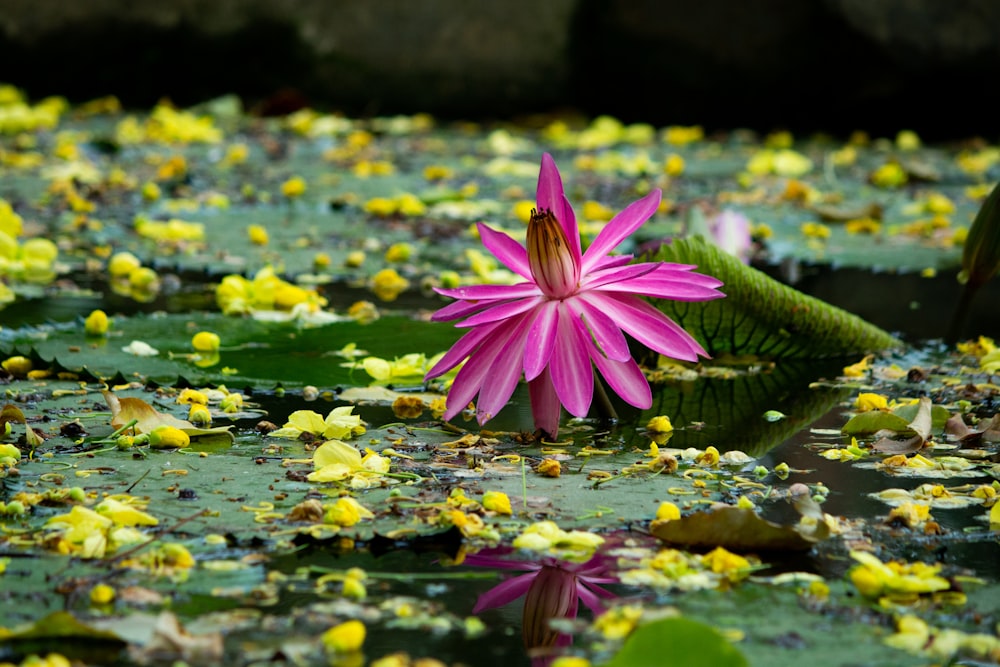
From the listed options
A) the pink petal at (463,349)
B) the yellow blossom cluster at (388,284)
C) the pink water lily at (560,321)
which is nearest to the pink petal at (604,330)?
the pink water lily at (560,321)

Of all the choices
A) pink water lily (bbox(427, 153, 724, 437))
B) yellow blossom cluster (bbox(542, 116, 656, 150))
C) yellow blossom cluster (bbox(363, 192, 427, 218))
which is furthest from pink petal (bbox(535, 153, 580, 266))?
yellow blossom cluster (bbox(542, 116, 656, 150))

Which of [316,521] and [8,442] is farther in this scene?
[8,442]

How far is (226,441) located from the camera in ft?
5.16

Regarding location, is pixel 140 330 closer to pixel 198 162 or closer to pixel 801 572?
pixel 801 572

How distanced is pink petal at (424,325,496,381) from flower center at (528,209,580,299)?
89 millimetres

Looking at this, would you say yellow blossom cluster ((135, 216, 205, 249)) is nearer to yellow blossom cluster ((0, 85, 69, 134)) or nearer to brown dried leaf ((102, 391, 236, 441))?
brown dried leaf ((102, 391, 236, 441))

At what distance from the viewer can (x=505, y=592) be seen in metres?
1.13

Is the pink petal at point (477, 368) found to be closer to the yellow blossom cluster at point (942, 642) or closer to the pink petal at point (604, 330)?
the pink petal at point (604, 330)

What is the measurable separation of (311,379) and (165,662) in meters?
0.94

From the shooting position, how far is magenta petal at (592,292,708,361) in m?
1.56

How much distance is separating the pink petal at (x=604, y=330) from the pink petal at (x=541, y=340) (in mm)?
29

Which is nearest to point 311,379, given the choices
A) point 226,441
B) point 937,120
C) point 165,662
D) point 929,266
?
point 226,441

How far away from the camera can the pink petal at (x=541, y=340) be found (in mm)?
1494

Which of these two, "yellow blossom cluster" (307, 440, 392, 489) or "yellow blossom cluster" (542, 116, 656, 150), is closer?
"yellow blossom cluster" (307, 440, 392, 489)
